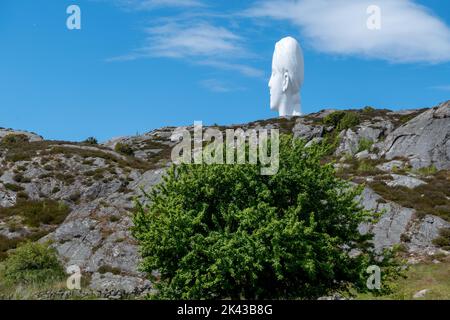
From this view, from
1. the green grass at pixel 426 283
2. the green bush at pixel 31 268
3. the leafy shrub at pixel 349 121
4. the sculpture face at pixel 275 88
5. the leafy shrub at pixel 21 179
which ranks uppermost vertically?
the sculpture face at pixel 275 88

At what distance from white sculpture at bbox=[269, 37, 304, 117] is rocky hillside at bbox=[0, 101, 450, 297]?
14.0 feet

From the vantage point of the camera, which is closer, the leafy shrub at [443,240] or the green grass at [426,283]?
the green grass at [426,283]

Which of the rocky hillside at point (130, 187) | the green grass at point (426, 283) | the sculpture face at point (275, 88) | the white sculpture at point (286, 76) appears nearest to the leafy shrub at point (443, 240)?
the rocky hillside at point (130, 187)

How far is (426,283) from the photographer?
2709cm

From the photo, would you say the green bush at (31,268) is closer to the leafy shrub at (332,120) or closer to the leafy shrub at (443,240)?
the leafy shrub at (443,240)

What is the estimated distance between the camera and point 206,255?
1778cm

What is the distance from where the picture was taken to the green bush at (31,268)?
27.1 metres

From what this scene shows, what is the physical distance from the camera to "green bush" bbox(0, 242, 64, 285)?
88.9 feet

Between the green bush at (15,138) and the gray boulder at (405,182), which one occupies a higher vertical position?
the green bush at (15,138)

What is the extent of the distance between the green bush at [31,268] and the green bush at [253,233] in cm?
968

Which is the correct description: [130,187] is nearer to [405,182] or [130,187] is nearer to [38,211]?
[38,211]

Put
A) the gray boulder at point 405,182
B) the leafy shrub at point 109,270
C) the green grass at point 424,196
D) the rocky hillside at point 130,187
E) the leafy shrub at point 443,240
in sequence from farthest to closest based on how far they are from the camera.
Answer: the gray boulder at point 405,182 < the green grass at point 424,196 < the rocky hillside at point 130,187 < the leafy shrub at point 443,240 < the leafy shrub at point 109,270

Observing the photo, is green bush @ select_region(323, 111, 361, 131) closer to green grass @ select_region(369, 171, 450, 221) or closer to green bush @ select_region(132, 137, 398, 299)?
green grass @ select_region(369, 171, 450, 221)
